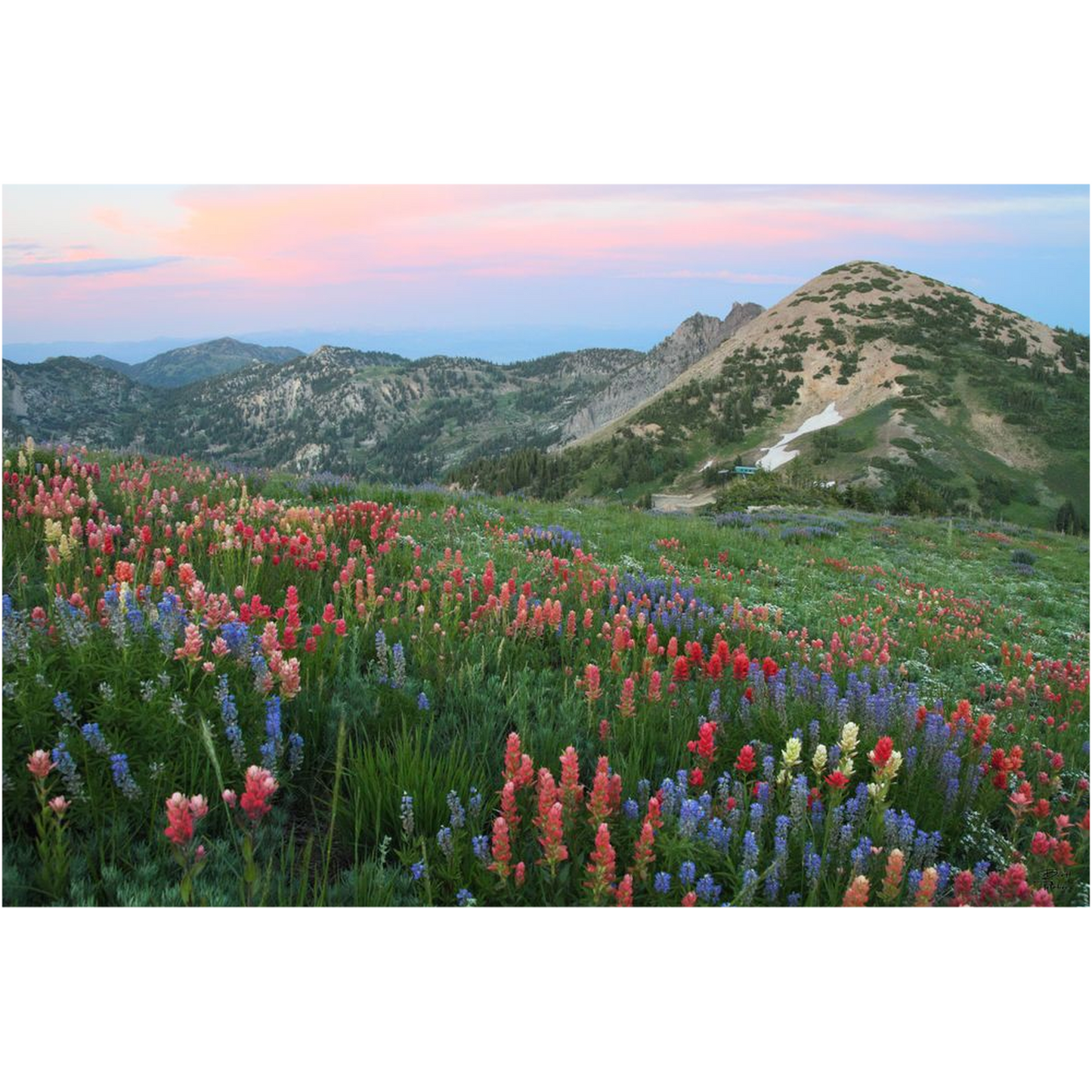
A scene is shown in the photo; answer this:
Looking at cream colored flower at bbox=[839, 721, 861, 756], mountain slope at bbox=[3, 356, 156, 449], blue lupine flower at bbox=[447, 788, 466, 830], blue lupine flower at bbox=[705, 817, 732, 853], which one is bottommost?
blue lupine flower at bbox=[705, 817, 732, 853]

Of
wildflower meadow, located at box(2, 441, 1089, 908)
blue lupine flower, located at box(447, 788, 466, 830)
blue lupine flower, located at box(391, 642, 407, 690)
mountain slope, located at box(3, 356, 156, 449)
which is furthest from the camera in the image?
mountain slope, located at box(3, 356, 156, 449)

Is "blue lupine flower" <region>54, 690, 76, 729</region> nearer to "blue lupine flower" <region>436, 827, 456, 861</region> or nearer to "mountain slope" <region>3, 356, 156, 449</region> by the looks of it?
"blue lupine flower" <region>436, 827, 456, 861</region>

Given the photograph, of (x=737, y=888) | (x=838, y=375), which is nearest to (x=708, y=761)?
(x=737, y=888)

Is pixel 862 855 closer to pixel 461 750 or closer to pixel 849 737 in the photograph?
pixel 849 737

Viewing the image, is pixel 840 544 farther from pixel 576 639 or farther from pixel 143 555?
pixel 143 555

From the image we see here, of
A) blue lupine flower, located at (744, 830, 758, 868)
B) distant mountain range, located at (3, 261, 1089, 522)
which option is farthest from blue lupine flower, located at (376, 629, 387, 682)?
distant mountain range, located at (3, 261, 1089, 522)

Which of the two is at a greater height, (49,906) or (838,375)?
(838,375)

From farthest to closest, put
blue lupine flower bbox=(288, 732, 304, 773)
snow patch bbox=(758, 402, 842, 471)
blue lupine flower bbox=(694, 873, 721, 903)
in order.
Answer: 1. snow patch bbox=(758, 402, 842, 471)
2. blue lupine flower bbox=(288, 732, 304, 773)
3. blue lupine flower bbox=(694, 873, 721, 903)

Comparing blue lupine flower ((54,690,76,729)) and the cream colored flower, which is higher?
blue lupine flower ((54,690,76,729))
